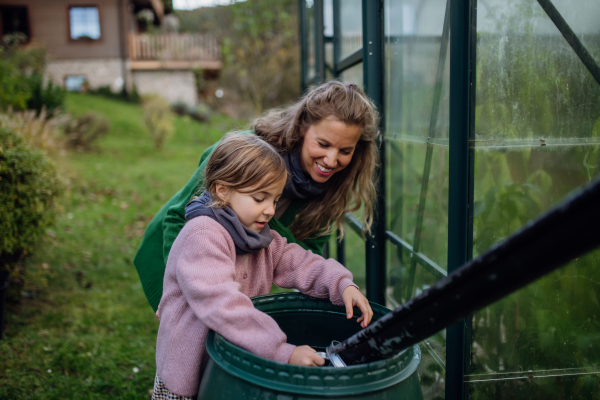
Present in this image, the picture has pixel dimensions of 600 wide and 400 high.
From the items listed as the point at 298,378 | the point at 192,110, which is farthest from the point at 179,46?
the point at 298,378

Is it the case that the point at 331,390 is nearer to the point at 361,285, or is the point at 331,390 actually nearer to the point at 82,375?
the point at 82,375

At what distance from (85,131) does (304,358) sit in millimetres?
9908

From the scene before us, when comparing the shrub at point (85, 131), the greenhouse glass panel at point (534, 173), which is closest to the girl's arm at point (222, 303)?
the greenhouse glass panel at point (534, 173)

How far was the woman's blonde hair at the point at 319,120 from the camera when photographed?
80.6 inches

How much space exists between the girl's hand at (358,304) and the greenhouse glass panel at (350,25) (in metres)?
1.85

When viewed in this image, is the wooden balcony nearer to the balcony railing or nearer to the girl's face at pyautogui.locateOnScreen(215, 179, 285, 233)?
the balcony railing

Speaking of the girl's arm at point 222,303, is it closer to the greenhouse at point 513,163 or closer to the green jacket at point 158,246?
the green jacket at point 158,246

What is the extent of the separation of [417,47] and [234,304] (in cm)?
157

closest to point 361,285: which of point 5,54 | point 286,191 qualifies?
point 286,191

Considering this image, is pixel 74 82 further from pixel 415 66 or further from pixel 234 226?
pixel 234 226

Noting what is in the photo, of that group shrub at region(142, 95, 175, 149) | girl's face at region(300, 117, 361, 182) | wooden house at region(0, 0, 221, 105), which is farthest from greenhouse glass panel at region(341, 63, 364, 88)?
wooden house at region(0, 0, 221, 105)

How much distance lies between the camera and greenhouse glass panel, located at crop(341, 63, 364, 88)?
9.87 feet

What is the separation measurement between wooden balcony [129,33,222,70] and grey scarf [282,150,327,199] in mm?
15413

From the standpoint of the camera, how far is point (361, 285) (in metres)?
3.60
